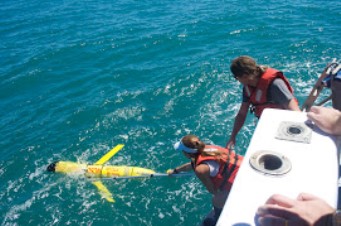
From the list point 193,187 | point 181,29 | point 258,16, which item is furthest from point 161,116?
point 258,16

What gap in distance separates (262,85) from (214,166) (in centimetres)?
183

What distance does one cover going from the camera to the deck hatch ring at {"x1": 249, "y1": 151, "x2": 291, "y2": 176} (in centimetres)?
262

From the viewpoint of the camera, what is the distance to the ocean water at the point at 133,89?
891 cm

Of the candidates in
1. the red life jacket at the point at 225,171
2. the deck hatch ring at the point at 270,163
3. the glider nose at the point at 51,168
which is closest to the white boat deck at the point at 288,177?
the deck hatch ring at the point at 270,163

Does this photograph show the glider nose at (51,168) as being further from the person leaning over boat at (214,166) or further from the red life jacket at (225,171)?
the red life jacket at (225,171)

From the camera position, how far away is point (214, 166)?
4992mm

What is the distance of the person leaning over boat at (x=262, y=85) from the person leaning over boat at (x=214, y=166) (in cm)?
129

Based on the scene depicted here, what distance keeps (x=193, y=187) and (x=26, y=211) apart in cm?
528

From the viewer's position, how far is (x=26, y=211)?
889cm

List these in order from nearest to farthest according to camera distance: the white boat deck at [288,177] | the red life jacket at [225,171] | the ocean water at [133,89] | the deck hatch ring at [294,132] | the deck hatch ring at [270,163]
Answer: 1. the white boat deck at [288,177]
2. the deck hatch ring at [270,163]
3. the deck hatch ring at [294,132]
4. the red life jacket at [225,171]
5. the ocean water at [133,89]

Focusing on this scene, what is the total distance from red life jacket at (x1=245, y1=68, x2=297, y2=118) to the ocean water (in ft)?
12.3

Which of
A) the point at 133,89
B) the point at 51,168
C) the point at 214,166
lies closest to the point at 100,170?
the point at 51,168

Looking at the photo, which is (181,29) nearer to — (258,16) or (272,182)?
(258,16)

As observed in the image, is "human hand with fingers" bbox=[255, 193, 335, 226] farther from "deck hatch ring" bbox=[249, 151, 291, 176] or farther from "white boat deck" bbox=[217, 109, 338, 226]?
"deck hatch ring" bbox=[249, 151, 291, 176]
